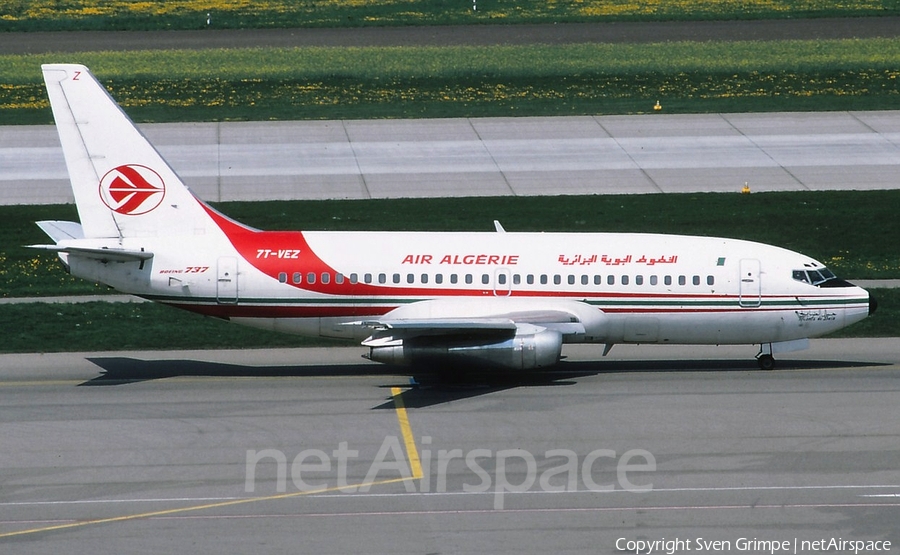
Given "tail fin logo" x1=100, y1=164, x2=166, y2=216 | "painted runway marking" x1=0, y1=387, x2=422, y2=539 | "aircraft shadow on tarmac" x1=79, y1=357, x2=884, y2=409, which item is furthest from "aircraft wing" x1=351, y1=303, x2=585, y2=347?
"tail fin logo" x1=100, y1=164, x2=166, y2=216

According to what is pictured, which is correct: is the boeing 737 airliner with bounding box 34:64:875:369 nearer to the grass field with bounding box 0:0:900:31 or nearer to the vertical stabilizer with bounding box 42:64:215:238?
the vertical stabilizer with bounding box 42:64:215:238

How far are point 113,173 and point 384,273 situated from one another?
22.4 ft

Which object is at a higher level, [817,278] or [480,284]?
[817,278]

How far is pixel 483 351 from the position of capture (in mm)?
30812

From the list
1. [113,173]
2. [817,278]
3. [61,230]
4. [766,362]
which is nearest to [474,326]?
[766,362]

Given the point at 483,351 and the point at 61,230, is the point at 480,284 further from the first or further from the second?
the point at 61,230

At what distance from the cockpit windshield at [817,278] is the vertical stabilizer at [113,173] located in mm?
14073

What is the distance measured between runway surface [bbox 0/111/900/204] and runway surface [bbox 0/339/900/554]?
15.6 m

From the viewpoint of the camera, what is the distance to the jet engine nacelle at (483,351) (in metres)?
30.6

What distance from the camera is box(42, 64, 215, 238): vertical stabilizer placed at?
31844mm

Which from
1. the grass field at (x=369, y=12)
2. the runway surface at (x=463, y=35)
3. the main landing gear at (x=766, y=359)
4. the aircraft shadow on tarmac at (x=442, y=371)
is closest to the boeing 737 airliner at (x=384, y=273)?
the main landing gear at (x=766, y=359)

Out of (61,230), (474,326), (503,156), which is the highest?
(503,156)

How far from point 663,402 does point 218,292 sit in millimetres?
10597

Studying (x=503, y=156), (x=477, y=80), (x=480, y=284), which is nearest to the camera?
(x=480, y=284)
